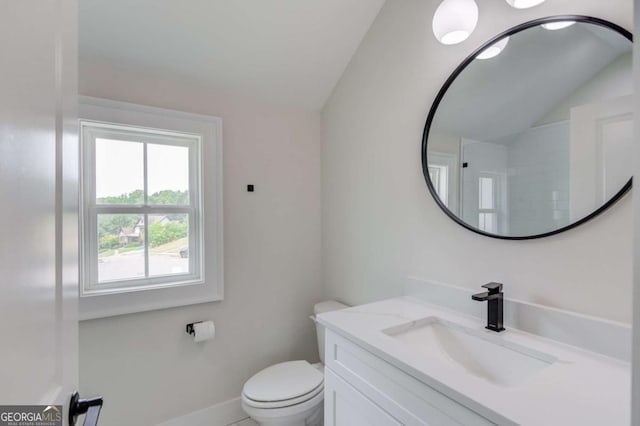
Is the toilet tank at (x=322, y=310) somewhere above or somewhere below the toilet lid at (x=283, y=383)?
above

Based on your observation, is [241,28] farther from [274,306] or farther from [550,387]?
[550,387]

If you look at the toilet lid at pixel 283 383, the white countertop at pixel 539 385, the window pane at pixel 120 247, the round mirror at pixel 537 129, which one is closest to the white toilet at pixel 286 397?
the toilet lid at pixel 283 383

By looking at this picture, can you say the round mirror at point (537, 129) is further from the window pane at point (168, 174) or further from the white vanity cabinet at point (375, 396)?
the window pane at point (168, 174)

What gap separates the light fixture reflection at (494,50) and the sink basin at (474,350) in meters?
1.08

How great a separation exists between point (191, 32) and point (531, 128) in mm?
1688

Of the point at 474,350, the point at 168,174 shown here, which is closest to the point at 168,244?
the point at 168,174

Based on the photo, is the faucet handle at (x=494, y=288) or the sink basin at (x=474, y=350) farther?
the faucet handle at (x=494, y=288)

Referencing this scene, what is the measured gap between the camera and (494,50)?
48.4 inches

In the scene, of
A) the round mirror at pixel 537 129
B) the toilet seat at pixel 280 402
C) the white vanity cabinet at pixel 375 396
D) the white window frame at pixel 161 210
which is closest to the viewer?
the white vanity cabinet at pixel 375 396

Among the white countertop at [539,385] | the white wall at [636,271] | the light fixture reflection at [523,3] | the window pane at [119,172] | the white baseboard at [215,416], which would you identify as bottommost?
the white baseboard at [215,416]

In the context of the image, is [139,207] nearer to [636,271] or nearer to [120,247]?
[120,247]

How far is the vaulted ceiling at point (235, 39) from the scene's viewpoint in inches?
60.7

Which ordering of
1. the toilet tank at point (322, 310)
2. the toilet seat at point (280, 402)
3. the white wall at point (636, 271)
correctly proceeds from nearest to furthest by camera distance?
the white wall at point (636, 271)
the toilet seat at point (280, 402)
the toilet tank at point (322, 310)

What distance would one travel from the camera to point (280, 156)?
217 centimetres
